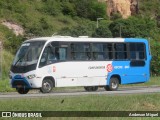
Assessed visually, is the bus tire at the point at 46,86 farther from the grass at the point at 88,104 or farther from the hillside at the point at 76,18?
the hillside at the point at 76,18

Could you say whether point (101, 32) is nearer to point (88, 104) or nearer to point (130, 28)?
point (130, 28)

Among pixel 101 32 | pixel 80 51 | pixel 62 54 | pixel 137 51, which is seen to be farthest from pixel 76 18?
pixel 62 54

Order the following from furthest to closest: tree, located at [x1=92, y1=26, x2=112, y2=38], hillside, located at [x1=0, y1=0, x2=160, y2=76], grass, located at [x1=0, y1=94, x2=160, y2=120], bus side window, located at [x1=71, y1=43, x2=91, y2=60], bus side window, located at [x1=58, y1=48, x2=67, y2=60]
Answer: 1. tree, located at [x1=92, y1=26, x2=112, y2=38]
2. hillside, located at [x1=0, y1=0, x2=160, y2=76]
3. bus side window, located at [x1=71, y1=43, x2=91, y2=60]
4. bus side window, located at [x1=58, y1=48, x2=67, y2=60]
5. grass, located at [x1=0, y1=94, x2=160, y2=120]

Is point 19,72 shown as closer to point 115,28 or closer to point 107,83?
point 107,83

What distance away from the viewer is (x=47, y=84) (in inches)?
1158

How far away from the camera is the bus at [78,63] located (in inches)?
1140

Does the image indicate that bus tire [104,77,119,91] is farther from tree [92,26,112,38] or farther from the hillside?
tree [92,26,112,38]

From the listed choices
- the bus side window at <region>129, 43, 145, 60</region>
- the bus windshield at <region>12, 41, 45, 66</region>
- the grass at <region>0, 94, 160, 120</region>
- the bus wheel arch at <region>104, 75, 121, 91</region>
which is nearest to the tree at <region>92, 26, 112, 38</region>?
the bus side window at <region>129, 43, 145, 60</region>

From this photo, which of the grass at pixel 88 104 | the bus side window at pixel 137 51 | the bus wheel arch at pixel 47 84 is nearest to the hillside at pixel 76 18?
the bus side window at pixel 137 51

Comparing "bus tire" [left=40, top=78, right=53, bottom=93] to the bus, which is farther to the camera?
"bus tire" [left=40, top=78, right=53, bottom=93]

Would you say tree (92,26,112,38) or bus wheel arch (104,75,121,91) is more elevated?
tree (92,26,112,38)

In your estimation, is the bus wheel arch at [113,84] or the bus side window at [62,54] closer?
the bus side window at [62,54]

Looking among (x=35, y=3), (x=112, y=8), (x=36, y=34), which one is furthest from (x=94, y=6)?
(x=36, y=34)

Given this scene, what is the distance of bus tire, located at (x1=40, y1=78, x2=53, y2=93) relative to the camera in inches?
1151
